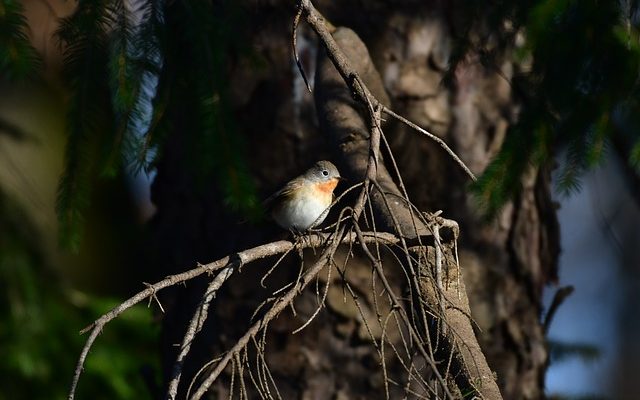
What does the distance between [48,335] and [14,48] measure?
2955mm

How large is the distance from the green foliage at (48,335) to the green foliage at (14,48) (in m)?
2.75

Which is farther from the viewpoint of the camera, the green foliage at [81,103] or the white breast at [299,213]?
the white breast at [299,213]

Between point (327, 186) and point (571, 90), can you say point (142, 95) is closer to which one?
point (327, 186)

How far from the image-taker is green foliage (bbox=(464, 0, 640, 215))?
3262mm

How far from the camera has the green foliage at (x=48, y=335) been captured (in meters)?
5.57

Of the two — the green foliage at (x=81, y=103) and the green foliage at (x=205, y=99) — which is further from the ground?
the green foliage at (x=205, y=99)

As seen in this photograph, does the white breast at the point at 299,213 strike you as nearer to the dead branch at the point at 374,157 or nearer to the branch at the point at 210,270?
the dead branch at the point at 374,157

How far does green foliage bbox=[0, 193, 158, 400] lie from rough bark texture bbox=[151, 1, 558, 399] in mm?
1239

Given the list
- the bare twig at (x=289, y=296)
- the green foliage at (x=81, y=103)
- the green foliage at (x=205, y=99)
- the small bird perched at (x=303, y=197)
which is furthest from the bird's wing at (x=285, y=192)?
the bare twig at (x=289, y=296)

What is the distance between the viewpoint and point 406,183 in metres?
4.42

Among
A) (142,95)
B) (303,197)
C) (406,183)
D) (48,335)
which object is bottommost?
(48,335)

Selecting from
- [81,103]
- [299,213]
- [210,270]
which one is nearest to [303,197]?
[299,213]

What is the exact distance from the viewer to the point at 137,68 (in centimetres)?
331

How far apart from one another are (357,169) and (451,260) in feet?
2.02
